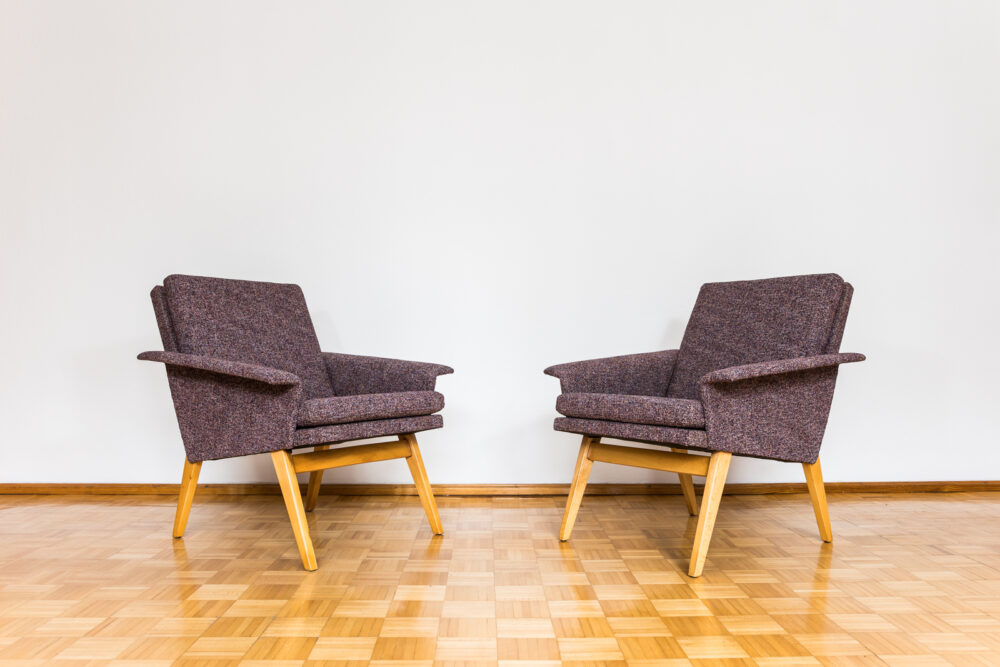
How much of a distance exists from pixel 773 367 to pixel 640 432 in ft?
1.43

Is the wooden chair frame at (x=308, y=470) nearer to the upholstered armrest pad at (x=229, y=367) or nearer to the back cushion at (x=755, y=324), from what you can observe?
the upholstered armrest pad at (x=229, y=367)

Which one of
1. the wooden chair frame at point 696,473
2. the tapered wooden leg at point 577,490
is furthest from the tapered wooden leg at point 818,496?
the tapered wooden leg at point 577,490

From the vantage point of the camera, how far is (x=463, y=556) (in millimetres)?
2283

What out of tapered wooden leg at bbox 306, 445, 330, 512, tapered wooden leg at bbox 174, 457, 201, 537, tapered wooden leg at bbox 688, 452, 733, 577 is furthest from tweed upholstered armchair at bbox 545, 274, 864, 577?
tapered wooden leg at bbox 174, 457, 201, 537

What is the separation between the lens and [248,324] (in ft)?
8.63

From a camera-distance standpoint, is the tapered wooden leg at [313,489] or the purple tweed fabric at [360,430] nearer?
the purple tweed fabric at [360,430]

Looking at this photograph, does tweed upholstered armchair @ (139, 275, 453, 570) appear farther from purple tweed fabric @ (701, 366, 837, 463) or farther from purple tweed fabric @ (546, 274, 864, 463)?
purple tweed fabric @ (701, 366, 837, 463)

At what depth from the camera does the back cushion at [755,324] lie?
7.79 ft

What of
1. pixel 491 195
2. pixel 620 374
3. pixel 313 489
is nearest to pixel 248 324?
pixel 313 489

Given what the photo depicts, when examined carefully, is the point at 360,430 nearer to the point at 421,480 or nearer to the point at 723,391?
→ the point at 421,480

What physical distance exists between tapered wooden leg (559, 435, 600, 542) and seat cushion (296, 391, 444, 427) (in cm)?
53

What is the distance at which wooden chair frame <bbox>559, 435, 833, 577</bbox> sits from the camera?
2068mm

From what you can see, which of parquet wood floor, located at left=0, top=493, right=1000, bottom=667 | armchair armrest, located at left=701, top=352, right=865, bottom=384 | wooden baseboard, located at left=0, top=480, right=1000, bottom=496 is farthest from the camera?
wooden baseboard, located at left=0, top=480, right=1000, bottom=496

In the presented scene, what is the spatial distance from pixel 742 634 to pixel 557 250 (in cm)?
202
